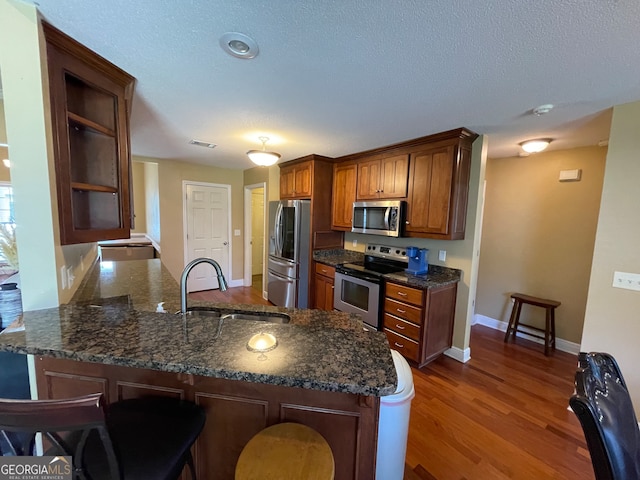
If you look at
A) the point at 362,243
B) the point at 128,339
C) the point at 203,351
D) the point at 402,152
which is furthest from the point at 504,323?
the point at 128,339

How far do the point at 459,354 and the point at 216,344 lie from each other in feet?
9.01

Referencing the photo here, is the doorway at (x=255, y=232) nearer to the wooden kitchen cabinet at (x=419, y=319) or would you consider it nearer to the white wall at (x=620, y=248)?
the wooden kitchen cabinet at (x=419, y=319)

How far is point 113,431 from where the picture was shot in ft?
3.08

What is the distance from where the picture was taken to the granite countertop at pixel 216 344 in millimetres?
878

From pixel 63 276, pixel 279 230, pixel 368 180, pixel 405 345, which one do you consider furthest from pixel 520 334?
pixel 63 276

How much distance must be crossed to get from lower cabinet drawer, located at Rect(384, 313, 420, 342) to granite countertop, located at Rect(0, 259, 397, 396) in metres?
Result: 1.45

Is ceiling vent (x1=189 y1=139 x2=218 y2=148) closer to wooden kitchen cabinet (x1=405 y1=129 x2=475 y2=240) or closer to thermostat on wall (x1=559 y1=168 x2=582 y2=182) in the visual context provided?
wooden kitchen cabinet (x1=405 y1=129 x2=475 y2=240)

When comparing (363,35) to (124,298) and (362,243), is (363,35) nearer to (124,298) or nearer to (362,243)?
(124,298)

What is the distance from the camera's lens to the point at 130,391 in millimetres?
1142

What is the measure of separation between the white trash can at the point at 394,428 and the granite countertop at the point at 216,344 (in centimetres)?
28

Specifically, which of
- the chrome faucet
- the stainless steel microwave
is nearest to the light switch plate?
the stainless steel microwave

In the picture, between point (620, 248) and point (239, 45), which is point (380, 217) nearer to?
A: point (620, 248)

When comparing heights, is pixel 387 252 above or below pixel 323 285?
above

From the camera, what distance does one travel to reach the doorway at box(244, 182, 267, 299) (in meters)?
5.18
